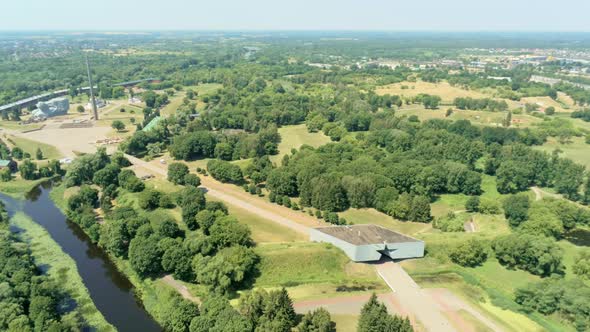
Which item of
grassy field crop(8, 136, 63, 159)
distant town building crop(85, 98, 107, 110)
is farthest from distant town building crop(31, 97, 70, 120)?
grassy field crop(8, 136, 63, 159)

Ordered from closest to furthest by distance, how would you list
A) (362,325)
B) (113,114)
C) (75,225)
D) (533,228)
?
(362,325) < (533,228) < (75,225) < (113,114)

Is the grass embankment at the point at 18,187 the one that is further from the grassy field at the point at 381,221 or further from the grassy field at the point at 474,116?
the grassy field at the point at 474,116

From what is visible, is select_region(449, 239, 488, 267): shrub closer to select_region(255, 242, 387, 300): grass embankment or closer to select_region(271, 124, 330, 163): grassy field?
select_region(255, 242, 387, 300): grass embankment

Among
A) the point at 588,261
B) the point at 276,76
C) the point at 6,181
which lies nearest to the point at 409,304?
the point at 588,261

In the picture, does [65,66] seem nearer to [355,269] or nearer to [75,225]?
[75,225]

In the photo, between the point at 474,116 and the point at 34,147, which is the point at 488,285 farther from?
the point at 34,147

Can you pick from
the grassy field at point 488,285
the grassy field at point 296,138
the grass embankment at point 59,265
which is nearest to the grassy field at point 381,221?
the grassy field at point 488,285
